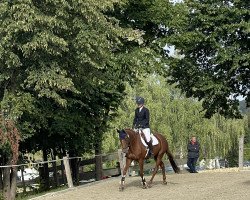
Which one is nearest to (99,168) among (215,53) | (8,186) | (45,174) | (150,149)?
(45,174)

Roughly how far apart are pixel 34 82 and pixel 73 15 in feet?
10.4

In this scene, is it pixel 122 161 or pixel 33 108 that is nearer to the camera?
pixel 33 108

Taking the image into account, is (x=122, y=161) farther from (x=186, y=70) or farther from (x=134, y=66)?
Answer: (x=186, y=70)

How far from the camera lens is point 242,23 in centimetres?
3048

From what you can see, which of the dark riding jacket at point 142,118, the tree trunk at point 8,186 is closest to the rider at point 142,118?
the dark riding jacket at point 142,118

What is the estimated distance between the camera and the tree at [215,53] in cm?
3097

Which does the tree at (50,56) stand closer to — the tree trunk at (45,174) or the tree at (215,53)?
the tree trunk at (45,174)

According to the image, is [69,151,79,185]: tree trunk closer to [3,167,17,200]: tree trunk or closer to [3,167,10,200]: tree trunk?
[3,167,17,200]: tree trunk

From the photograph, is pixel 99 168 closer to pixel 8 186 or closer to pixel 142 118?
pixel 8 186

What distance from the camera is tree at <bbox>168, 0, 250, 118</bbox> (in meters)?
31.0

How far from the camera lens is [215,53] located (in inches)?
1283

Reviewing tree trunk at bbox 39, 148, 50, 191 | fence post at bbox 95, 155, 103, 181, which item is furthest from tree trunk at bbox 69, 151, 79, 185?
tree trunk at bbox 39, 148, 50, 191

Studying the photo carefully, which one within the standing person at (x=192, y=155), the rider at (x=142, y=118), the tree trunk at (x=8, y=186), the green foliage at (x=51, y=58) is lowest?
the tree trunk at (x=8, y=186)

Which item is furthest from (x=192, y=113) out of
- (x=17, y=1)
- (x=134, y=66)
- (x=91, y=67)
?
(x=17, y=1)
